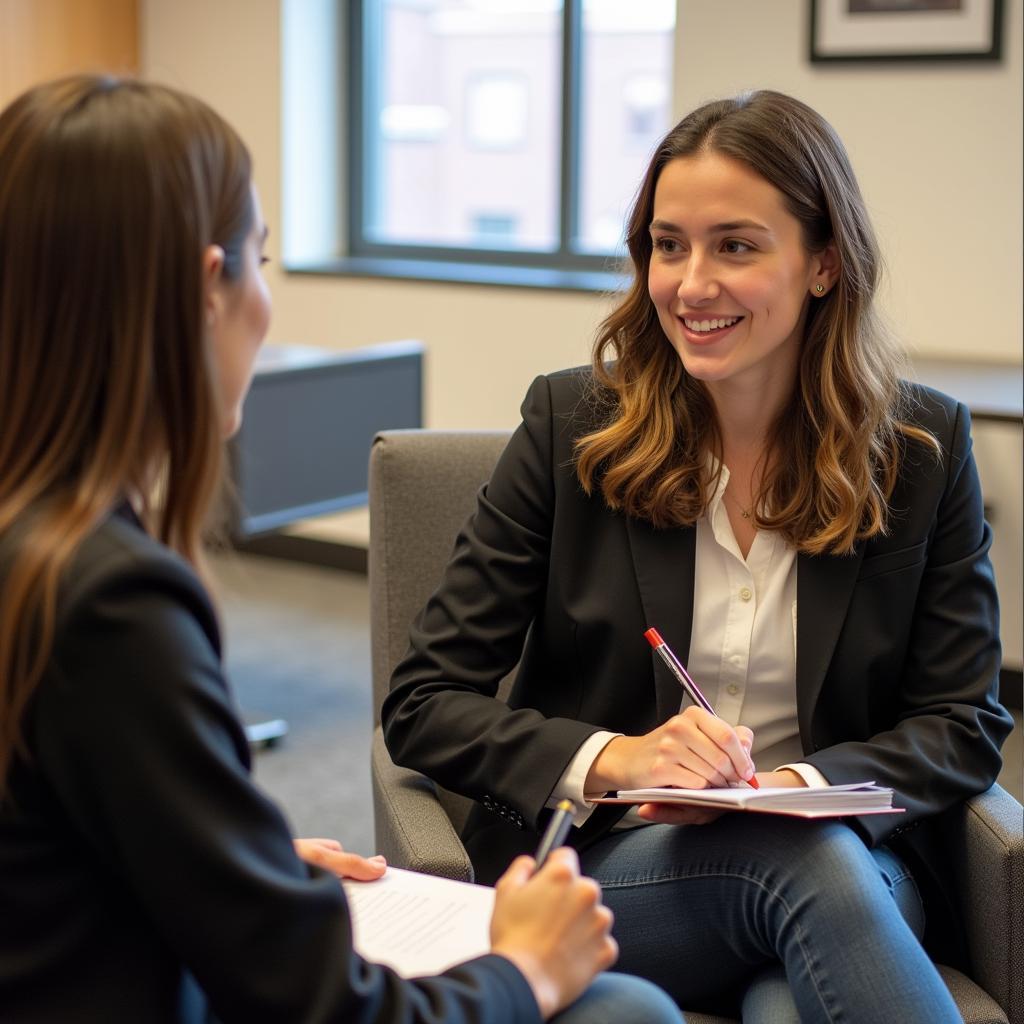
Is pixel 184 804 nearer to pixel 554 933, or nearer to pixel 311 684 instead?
pixel 554 933

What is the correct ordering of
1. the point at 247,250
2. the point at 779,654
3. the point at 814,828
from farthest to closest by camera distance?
the point at 779,654 < the point at 814,828 < the point at 247,250

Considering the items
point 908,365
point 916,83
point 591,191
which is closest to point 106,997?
point 908,365

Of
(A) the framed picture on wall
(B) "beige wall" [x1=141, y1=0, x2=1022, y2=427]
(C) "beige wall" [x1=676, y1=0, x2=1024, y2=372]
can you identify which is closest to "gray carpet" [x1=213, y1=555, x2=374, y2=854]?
(B) "beige wall" [x1=141, y1=0, x2=1022, y2=427]

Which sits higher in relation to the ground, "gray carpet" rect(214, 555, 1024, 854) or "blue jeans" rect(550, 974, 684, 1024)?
"blue jeans" rect(550, 974, 684, 1024)

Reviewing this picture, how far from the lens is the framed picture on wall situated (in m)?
3.46

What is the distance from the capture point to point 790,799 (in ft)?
4.55

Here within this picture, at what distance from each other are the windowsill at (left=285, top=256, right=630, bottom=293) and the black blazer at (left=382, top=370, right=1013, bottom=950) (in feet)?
8.17

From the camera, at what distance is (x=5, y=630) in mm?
830

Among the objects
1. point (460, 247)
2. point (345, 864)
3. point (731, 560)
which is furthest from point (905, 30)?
point (345, 864)

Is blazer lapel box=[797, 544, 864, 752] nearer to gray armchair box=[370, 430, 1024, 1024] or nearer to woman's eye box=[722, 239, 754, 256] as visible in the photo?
gray armchair box=[370, 430, 1024, 1024]

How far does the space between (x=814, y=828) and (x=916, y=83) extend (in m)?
2.62

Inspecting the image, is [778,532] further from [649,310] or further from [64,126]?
[64,126]

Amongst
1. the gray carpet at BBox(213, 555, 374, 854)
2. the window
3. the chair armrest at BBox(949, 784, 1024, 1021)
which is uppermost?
the window

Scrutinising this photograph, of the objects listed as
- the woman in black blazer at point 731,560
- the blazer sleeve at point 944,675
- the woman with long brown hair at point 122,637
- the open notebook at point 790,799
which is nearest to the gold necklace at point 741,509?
the woman in black blazer at point 731,560
